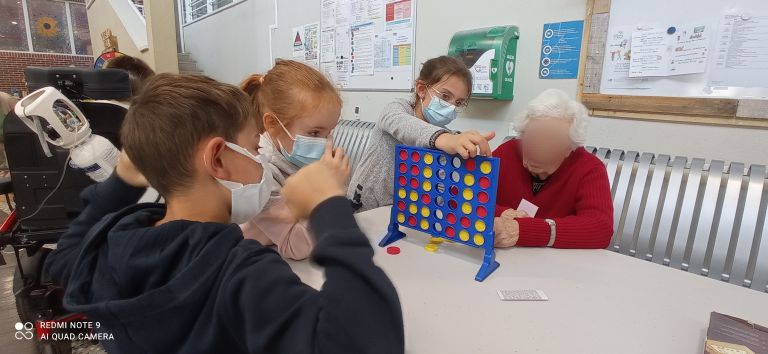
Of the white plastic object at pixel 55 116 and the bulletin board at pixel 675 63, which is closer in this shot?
the white plastic object at pixel 55 116

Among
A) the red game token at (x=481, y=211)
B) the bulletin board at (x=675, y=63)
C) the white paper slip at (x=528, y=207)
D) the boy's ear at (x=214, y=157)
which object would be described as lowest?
the white paper slip at (x=528, y=207)

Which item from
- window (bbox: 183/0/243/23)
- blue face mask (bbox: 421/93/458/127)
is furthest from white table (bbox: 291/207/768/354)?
window (bbox: 183/0/243/23)

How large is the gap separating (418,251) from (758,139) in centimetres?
157

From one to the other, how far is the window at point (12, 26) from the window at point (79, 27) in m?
1.02

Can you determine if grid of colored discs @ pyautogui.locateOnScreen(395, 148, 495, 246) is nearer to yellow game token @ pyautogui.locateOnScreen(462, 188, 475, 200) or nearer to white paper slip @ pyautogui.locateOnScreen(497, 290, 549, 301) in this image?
yellow game token @ pyautogui.locateOnScreen(462, 188, 475, 200)

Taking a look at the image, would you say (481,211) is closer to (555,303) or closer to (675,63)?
(555,303)

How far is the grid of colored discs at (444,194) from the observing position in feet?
3.50

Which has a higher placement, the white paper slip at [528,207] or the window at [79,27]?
the window at [79,27]

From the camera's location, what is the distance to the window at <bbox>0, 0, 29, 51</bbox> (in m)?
9.94

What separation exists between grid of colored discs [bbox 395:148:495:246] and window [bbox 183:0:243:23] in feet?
15.7

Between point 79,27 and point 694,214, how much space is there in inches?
554

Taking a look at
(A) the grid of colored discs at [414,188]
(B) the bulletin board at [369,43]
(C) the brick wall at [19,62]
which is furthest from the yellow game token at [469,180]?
(C) the brick wall at [19,62]

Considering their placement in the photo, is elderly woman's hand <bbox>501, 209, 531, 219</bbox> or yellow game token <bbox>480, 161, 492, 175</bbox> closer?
yellow game token <bbox>480, 161, 492, 175</bbox>

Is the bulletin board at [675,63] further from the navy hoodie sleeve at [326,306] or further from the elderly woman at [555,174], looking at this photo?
the navy hoodie sleeve at [326,306]
